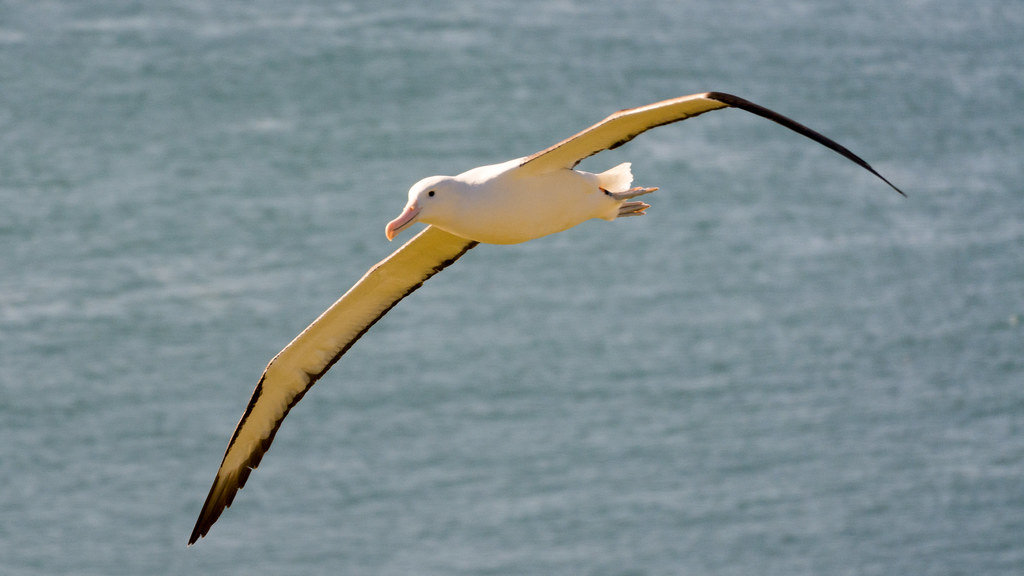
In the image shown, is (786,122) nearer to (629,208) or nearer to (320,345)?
(629,208)

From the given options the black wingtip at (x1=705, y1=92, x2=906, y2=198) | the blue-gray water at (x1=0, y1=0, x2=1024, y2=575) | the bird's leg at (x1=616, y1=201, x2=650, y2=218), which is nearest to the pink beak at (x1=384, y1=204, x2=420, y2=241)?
the bird's leg at (x1=616, y1=201, x2=650, y2=218)

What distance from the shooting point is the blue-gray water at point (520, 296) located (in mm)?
72875

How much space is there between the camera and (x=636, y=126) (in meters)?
16.9

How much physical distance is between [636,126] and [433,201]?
84.1 inches

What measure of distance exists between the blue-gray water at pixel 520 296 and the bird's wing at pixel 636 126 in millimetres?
54035

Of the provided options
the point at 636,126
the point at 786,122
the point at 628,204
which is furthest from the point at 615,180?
the point at 786,122

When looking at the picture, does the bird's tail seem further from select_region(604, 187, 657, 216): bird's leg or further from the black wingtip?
the black wingtip

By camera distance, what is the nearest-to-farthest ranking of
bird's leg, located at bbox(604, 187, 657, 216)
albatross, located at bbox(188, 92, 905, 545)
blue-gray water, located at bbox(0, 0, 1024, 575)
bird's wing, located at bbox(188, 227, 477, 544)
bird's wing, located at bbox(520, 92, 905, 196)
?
bird's wing, located at bbox(520, 92, 905, 196), albatross, located at bbox(188, 92, 905, 545), bird's leg, located at bbox(604, 187, 657, 216), bird's wing, located at bbox(188, 227, 477, 544), blue-gray water, located at bbox(0, 0, 1024, 575)

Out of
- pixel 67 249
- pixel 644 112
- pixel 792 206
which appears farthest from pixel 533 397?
pixel 644 112

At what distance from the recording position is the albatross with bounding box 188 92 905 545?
54.2 feet

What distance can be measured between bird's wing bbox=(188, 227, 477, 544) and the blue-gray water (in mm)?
49996

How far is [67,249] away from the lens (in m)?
84.2

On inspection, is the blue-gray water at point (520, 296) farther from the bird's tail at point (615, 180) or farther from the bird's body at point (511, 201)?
the bird's body at point (511, 201)

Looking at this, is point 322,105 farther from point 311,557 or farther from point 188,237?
point 311,557
